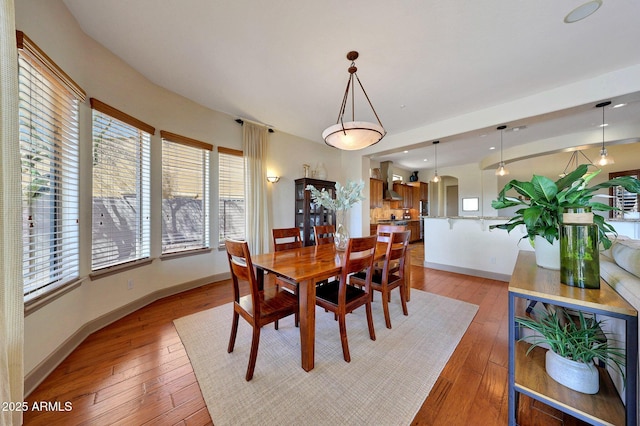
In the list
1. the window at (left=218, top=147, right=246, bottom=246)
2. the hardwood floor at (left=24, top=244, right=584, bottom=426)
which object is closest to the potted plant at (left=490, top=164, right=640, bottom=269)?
the hardwood floor at (left=24, top=244, right=584, bottom=426)

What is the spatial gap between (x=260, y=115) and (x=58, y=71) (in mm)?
2244

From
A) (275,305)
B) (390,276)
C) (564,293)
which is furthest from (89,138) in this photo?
(564,293)

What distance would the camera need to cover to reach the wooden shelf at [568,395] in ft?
3.09

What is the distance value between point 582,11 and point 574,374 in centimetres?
262

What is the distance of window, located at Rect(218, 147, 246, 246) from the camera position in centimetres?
359

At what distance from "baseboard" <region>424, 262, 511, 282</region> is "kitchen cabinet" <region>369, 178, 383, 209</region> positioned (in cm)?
235

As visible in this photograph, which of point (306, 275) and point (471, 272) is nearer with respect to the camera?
point (306, 275)

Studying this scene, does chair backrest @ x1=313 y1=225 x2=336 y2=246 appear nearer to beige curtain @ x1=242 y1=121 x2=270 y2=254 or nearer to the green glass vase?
beige curtain @ x1=242 y1=121 x2=270 y2=254

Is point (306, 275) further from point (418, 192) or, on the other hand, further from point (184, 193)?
point (418, 192)

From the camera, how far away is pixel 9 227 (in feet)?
3.04

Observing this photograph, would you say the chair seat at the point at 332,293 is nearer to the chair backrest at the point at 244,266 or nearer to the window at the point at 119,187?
the chair backrest at the point at 244,266

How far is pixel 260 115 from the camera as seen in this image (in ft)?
11.8

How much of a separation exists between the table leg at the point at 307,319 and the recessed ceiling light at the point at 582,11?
297cm

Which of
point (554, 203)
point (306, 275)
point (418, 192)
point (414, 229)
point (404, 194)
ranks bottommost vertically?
point (414, 229)
